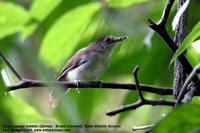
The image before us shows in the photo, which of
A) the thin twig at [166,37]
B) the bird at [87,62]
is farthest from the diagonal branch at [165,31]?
the bird at [87,62]

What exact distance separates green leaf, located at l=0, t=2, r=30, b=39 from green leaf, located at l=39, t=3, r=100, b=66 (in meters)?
0.07

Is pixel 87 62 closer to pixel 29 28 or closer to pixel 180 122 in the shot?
pixel 29 28

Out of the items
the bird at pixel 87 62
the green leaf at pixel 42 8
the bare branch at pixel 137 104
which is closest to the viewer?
the bare branch at pixel 137 104

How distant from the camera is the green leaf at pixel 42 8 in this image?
946mm

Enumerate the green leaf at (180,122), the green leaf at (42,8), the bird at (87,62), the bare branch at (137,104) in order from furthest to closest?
the bird at (87,62)
the green leaf at (42,8)
the bare branch at (137,104)
the green leaf at (180,122)

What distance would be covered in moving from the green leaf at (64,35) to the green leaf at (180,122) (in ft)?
1.95

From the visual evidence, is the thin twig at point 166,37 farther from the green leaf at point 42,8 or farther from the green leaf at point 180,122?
the green leaf at point 42,8

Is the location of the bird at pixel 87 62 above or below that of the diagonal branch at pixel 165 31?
below

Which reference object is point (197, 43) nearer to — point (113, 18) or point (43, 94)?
point (113, 18)

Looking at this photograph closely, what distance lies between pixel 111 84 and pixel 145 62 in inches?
13.2

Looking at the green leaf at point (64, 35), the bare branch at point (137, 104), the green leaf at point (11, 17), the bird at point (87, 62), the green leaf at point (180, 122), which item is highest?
the green leaf at point (180, 122)

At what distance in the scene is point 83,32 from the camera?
1016 mm

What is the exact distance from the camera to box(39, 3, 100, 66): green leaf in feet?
3.20

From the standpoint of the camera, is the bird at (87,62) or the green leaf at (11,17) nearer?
the green leaf at (11,17)
